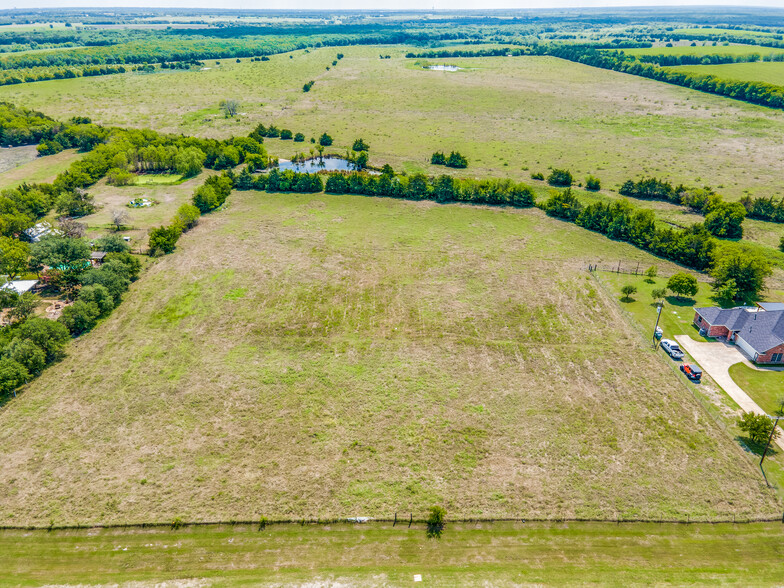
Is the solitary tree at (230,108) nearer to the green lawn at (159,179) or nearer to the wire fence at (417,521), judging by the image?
the green lawn at (159,179)

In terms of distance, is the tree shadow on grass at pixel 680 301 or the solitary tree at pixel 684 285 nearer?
the solitary tree at pixel 684 285

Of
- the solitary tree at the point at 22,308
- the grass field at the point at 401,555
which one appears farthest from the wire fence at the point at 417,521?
the solitary tree at the point at 22,308

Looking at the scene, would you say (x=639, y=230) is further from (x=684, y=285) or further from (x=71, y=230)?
(x=71, y=230)

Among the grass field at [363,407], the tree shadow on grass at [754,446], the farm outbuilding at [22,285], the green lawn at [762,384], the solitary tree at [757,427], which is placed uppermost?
the solitary tree at [757,427]

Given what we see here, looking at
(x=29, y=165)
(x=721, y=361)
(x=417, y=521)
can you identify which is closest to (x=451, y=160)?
(x=721, y=361)

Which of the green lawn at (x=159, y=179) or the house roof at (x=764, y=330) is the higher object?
the house roof at (x=764, y=330)

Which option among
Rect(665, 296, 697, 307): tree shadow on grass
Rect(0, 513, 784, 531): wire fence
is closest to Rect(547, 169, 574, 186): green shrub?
Rect(665, 296, 697, 307): tree shadow on grass

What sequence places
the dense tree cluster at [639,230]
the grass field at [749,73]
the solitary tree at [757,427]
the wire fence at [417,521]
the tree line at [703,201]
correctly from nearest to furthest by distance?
the wire fence at [417,521]
the solitary tree at [757,427]
the dense tree cluster at [639,230]
the tree line at [703,201]
the grass field at [749,73]

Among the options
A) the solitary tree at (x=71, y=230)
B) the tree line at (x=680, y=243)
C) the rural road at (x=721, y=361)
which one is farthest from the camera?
the solitary tree at (x=71, y=230)
